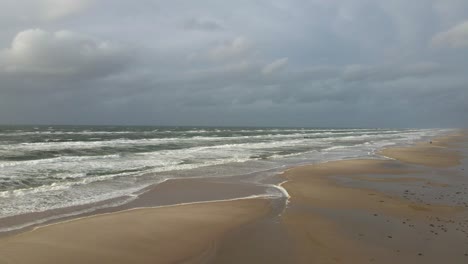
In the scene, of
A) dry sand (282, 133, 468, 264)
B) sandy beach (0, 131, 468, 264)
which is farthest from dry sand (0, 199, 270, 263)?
dry sand (282, 133, 468, 264)

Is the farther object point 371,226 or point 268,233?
point 371,226

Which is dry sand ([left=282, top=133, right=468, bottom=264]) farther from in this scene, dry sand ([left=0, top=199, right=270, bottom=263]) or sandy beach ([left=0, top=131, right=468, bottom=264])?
dry sand ([left=0, top=199, right=270, bottom=263])

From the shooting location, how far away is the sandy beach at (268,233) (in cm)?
634

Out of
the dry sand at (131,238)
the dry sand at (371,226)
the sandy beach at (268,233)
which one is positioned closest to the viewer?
the dry sand at (131,238)

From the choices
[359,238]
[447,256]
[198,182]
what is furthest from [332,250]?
[198,182]

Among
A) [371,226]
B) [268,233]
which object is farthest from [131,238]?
[371,226]

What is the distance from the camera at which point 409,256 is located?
20.9 feet

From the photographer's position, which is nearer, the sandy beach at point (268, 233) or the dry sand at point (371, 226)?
the sandy beach at point (268, 233)

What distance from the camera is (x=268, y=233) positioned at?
7781 mm

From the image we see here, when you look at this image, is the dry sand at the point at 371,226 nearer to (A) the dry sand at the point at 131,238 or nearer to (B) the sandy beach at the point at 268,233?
(B) the sandy beach at the point at 268,233

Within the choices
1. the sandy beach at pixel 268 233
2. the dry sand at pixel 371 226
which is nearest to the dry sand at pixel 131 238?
the sandy beach at pixel 268 233

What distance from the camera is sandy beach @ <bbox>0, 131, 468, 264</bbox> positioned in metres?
6.34

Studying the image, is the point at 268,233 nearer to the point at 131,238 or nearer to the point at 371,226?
the point at 371,226

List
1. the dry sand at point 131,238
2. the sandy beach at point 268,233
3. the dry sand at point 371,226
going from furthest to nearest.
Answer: the dry sand at point 371,226 < the sandy beach at point 268,233 < the dry sand at point 131,238
